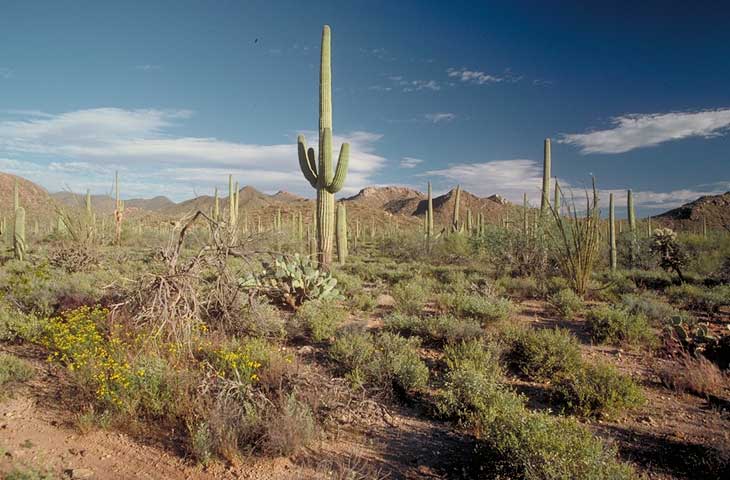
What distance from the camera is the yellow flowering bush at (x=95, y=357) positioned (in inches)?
171

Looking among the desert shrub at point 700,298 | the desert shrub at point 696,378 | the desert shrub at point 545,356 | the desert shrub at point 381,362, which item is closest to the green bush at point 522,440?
the desert shrub at point 381,362

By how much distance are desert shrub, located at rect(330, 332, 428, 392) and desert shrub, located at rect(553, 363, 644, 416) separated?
1.56m

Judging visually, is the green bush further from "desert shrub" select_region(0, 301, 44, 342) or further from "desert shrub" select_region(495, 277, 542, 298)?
"desert shrub" select_region(495, 277, 542, 298)

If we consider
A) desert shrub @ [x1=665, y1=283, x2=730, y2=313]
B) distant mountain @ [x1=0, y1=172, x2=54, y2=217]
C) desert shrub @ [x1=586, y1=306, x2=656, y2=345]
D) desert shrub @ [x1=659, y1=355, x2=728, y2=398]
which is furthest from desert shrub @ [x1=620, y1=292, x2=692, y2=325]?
distant mountain @ [x1=0, y1=172, x2=54, y2=217]

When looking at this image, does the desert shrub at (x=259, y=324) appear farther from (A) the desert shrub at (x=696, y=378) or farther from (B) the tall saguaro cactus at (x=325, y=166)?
(A) the desert shrub at (x=696, y=378)

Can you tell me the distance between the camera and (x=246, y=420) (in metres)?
3.85

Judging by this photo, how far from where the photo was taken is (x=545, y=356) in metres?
5.45

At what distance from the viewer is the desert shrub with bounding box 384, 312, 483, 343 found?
20.3 ft

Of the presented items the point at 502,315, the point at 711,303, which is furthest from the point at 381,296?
the point at 711,303

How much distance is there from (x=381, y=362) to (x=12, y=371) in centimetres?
439

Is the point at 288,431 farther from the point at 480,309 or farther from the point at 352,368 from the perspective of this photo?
the point at 480,309

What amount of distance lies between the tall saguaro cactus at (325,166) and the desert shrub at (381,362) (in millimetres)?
4751

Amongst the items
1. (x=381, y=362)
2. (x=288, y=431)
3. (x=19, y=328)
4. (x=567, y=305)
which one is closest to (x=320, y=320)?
(x=381, y=362)

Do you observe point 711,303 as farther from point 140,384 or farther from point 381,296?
point 140,384
